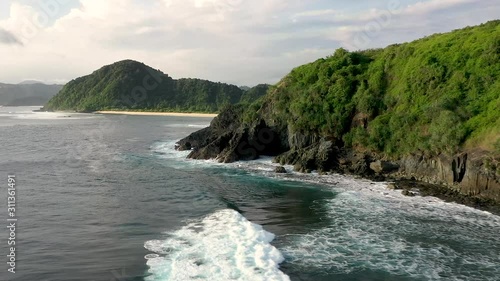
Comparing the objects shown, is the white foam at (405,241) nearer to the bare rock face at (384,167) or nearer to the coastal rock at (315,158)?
the bare rock face at (384,167)

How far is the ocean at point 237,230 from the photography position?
18562 mm

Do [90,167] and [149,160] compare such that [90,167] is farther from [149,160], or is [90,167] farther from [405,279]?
[405,279]

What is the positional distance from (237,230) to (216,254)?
3.93 metres

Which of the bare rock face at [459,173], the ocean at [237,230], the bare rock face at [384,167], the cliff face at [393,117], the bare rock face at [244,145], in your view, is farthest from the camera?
the bare rock face at [244,145]

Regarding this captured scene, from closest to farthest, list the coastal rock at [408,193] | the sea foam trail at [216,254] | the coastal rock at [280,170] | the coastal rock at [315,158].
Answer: the sea foam trail at [216,254] < the coastal rock at [408,193] < the coastal rock at [280,170] < the coastal rock at [315,158]

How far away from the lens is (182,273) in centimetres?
1794

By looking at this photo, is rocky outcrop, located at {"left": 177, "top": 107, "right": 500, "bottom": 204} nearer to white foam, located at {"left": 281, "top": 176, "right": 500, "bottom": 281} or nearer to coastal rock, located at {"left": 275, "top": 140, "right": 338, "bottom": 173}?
coastal rock, located at {"left": 275, "top": 140, "right": 338, "bottom": 173}

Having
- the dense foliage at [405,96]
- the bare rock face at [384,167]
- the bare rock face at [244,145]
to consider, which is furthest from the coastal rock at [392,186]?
the bare rock face at [244,145]

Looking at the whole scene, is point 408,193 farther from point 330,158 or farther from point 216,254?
point 216,254

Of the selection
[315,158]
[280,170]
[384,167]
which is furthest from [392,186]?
[280,170]

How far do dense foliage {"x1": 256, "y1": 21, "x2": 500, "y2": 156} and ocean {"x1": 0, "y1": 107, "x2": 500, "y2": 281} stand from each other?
717cm

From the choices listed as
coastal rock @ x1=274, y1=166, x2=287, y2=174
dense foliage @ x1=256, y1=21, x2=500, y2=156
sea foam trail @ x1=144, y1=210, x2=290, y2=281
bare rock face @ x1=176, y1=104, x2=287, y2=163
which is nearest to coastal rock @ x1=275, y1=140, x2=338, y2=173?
coastal rock @ x1=274, y1=166, x2=287, y2=174

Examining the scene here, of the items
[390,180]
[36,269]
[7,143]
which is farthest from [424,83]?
[7,143]

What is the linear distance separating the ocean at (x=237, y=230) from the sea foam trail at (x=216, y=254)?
53 mm
